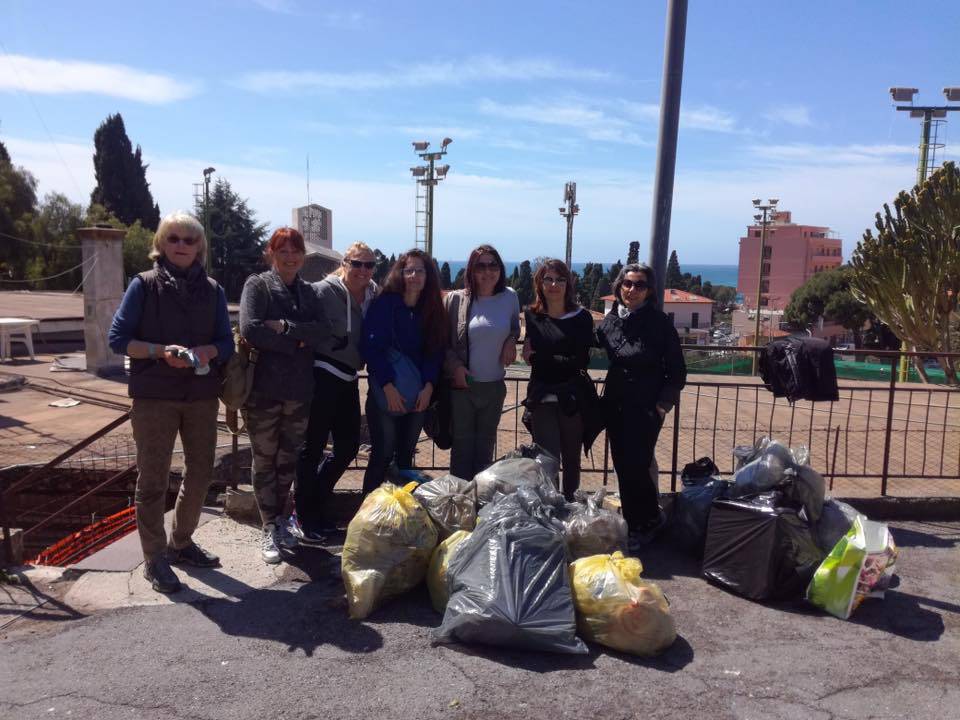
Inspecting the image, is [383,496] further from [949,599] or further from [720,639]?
[949,599]

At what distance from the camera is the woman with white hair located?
3.47 m

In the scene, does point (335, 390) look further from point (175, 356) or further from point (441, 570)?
point (441, 570)

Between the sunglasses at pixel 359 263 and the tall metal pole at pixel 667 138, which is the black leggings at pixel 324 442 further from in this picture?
the tall metal pole at pixel 667 138

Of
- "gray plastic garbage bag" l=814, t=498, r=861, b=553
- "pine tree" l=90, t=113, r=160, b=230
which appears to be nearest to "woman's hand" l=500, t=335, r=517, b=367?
"gray plastic garbage bag" l=814, t=498, r=861, b=553

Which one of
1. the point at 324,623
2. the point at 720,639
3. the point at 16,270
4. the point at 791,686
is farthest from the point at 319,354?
the point at 16,270

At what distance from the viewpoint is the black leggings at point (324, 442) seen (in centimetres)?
410

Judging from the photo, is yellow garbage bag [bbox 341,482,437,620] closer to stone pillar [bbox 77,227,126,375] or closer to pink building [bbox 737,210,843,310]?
stone pillar [bbox 77,227,126,375]

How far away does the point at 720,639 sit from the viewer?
10.9 ft

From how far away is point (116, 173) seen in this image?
47625mm

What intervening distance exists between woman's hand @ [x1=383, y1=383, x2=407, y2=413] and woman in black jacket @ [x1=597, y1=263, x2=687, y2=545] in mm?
1244

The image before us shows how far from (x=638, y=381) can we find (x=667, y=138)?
1535 mm

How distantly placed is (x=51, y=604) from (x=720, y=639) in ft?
10.6

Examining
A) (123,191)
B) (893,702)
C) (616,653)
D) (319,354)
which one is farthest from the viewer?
(123,191)

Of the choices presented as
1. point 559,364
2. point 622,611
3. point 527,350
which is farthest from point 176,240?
point 622,611
